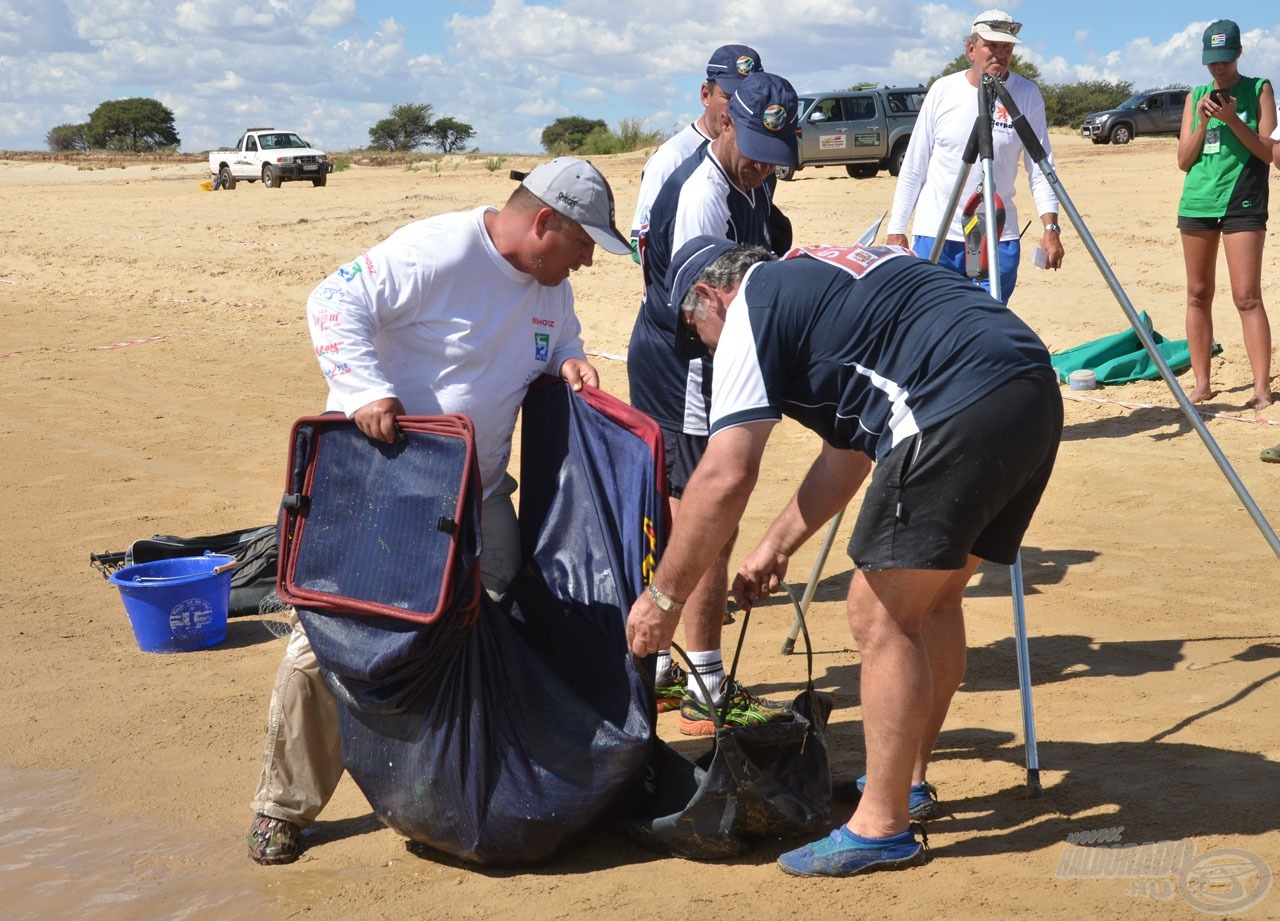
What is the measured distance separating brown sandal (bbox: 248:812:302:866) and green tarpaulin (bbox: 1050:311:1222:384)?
6702 millimetres

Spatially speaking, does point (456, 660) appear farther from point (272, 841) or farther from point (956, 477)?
point (956, 477)

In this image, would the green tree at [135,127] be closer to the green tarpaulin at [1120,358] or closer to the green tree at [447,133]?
the green tree at [447,133]

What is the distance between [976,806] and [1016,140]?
146 inches

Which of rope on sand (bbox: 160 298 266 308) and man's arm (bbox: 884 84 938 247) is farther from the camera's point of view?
rope on sand (bbox: 160 298 266 308)

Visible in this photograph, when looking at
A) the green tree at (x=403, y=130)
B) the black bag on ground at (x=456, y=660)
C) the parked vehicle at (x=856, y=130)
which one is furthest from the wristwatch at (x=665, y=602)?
the green tree at (x=403, y=130)

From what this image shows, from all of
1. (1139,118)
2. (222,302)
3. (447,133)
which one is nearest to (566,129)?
(447,133)

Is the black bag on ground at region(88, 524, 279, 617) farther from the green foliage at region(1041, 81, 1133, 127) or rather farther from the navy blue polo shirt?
the green foliage at region(1041, 81, 1133, 127)

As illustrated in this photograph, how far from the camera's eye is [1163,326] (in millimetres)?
9883

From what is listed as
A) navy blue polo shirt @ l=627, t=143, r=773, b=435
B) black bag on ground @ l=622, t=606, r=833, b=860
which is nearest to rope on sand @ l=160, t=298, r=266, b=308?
navy blue polo shirt @ l=627, t=143, r=773, b=435

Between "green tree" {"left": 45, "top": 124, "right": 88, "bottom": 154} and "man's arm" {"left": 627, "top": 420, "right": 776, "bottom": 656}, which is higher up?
"green tree" {"left": 45, "top": 124, "right": 88, "bottom": 154}

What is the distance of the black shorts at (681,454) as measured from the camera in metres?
4.45

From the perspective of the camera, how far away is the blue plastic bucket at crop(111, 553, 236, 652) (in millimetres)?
4996

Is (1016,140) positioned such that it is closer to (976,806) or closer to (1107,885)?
(976,806)

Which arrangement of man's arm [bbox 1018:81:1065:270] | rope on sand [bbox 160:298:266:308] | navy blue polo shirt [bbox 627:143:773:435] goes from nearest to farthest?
navy blue polo shirt [bbox 627:143:773:435]
man's arm [bbox 1018:81:1065:270]
rope on sand [bbox 160:298:266:308]
